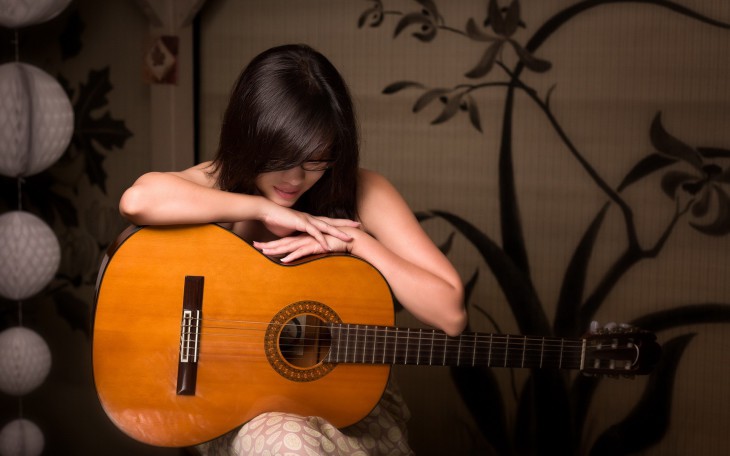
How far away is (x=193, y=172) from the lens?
1.80m

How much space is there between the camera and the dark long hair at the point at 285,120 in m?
1.64

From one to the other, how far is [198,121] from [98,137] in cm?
38

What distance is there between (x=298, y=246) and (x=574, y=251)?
1.38 metres

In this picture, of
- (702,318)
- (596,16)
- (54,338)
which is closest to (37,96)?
Answer: (54,338)

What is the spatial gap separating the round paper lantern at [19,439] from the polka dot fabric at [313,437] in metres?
1.05

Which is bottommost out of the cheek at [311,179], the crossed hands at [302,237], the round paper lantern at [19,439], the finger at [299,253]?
the round paper lantern at [19,439]

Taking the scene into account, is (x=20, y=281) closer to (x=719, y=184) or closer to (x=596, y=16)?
(x=596, y=16)

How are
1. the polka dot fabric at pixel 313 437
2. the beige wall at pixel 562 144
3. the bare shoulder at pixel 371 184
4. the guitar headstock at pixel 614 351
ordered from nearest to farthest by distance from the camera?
1. the polka dot fabric at pixel 313 437
2. the guitar headstock at pixel 614 351
3. the bare shoulder at pixel 371 184
4. the beige wall at pixel 562 144

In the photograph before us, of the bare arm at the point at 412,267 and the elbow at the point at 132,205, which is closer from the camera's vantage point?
the elbow at the point at 132,205

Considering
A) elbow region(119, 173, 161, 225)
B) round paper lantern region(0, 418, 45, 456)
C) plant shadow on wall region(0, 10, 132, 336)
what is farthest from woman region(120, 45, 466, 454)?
plant shadow on wall region(0, 10, 132, 336)

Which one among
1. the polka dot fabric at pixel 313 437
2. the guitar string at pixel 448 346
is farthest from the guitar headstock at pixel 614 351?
the polka dot fabric at pixel 313 437

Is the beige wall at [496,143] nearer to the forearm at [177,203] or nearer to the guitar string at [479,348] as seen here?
the guitar string at [479,348]

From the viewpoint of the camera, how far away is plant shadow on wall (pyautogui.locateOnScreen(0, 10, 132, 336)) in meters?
3.01

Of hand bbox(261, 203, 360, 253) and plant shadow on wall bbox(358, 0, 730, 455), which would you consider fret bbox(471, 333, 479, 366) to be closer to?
hand bbox(261, 203, 360, 253)
